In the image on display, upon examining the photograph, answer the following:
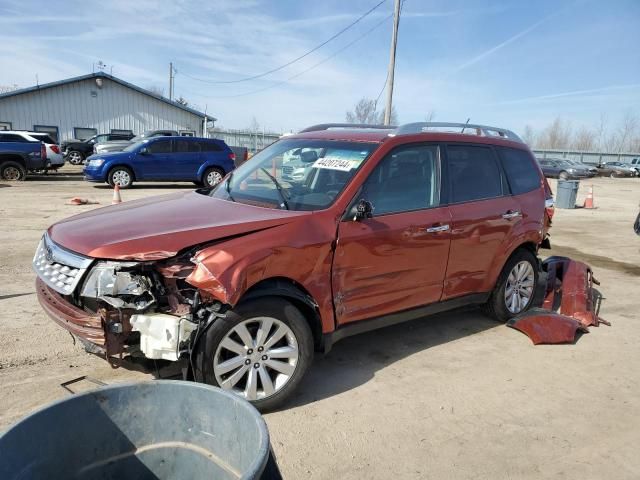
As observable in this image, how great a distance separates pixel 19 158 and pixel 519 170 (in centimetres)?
1813

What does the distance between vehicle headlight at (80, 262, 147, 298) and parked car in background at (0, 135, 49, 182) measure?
1782 cm

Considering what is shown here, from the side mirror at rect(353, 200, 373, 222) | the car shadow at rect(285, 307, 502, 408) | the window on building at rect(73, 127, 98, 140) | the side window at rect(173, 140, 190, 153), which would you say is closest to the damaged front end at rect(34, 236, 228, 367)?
the car shadow at rect(285, 307, 502, 408)

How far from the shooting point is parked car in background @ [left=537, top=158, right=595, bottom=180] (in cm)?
3694

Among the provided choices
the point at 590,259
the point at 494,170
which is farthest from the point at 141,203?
the point at 590,259

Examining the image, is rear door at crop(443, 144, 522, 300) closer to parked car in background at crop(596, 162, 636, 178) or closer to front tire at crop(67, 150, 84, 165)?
front tire at crop(67, 150, 84, 165)

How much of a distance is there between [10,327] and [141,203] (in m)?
1.69

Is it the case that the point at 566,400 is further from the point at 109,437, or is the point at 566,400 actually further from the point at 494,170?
the point at 109,437

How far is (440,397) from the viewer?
371cm

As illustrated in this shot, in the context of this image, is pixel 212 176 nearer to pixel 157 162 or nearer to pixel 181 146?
pixel 181 146

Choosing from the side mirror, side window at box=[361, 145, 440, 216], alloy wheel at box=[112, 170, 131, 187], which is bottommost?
alloy wheel at box=[112, 170, 131, 187]

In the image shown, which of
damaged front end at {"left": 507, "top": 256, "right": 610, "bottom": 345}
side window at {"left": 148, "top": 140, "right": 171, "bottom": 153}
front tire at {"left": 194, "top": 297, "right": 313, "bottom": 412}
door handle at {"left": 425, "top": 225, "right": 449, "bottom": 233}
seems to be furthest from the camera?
side window at {"left": 148, "top": 140, "right": 171, "bottom": 153}

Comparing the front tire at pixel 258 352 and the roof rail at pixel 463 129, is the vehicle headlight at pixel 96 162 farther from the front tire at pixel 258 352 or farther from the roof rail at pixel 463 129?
the front tire at pixel 258 352

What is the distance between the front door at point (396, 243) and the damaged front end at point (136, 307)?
41.8 inches

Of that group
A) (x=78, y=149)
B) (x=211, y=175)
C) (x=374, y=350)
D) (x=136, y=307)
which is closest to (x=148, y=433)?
(x=136, y=307)
